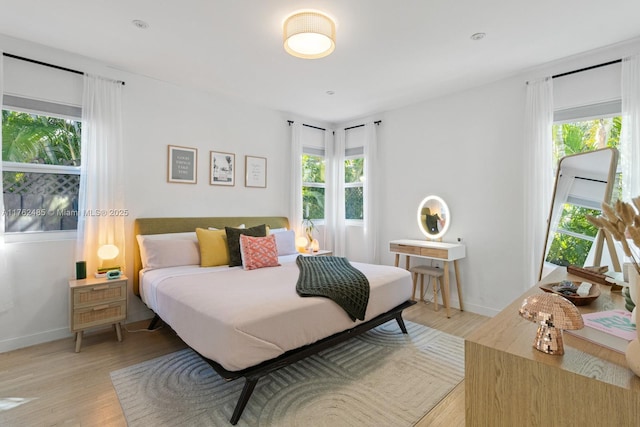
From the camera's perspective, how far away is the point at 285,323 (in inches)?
77.4

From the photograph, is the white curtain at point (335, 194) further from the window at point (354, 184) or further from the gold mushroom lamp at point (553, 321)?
the gold mushroom lamp at point (553, 321)

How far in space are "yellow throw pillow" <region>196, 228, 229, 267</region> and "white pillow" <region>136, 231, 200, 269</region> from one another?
0.37ft

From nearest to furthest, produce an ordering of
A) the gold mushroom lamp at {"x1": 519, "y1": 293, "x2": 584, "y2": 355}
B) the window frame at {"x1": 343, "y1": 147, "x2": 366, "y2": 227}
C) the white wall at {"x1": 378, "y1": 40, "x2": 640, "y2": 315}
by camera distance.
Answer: the gold mushroom lamp at {"x1": 519, "y1": 293, "x2": 584, "y2": 355}, the white wall at {"x1": 378, "y1": 40, "x2": 640, "y2": 315}, the window frame at {"x1": 343, "y1": 147, "x2": 366, "y2": 227}

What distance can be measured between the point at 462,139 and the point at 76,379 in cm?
448

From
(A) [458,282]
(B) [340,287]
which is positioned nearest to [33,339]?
(B) [340,287]

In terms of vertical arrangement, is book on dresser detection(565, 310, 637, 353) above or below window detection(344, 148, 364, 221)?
below

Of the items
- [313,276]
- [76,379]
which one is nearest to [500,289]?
[313,276]

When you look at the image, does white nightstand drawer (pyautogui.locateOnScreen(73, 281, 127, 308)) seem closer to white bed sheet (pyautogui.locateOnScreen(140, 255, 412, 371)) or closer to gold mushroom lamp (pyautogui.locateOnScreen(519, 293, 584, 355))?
white bed sheet (pyautogui.locateOnScreen(140, 255, 412, 371))

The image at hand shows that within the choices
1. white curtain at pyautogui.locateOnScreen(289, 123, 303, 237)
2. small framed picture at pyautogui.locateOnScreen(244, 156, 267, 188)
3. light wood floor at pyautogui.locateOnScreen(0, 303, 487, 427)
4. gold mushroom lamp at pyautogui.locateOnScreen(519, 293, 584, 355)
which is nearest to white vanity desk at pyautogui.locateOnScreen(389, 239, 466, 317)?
light wood floor at pyautogui.locateOnScreen(0, 303, 487, 427)

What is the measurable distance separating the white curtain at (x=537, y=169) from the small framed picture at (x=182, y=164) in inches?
151

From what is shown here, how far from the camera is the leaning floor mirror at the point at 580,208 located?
202 centimetres

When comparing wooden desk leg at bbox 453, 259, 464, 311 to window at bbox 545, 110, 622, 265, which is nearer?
window at bbox 545, 110, 622, 265

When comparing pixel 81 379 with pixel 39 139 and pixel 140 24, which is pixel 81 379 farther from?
pixel 140 24

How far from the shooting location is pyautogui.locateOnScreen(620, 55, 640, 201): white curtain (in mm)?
2590
